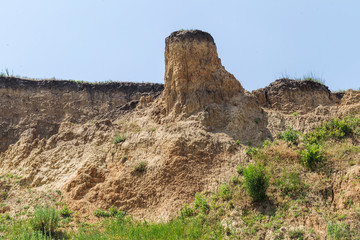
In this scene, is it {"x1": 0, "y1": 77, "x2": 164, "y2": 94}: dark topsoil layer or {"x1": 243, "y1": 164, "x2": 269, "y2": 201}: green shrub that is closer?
{"x1": 243, "y1": 164, "x2": 269, "y2": 201}: green shrub

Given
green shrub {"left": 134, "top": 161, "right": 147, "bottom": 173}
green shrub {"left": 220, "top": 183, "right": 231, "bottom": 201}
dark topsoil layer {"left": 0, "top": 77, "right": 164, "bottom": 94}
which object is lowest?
→ green shrub {"left": 220, "top": 183, "right": 231, "bottom": 201}

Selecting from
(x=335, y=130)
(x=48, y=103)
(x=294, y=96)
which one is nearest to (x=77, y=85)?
(x=48, y=103)

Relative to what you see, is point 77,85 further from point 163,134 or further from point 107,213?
point 107,213

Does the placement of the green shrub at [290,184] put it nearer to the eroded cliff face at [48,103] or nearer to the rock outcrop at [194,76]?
the rock outcrop at [194,76]

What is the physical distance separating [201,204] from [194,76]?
631 centimetres

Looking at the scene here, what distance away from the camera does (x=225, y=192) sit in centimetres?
1070

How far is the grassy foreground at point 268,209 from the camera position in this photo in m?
8.74

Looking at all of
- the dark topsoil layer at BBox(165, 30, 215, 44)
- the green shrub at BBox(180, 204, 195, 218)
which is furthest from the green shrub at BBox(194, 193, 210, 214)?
the dark topsoil layer at BBox(165, 30, 215, 44)

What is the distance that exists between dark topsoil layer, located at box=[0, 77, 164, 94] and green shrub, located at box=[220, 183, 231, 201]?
1022cm

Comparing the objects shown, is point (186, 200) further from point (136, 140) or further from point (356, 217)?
point (356, 217)

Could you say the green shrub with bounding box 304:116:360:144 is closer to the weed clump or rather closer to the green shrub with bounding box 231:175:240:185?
the green shrub with bounding box 231:175:240:185

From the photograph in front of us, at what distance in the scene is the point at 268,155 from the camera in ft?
38.0

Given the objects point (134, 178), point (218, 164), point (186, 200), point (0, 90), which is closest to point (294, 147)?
point (218, 164)

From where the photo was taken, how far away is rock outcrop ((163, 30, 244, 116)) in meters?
14.3
